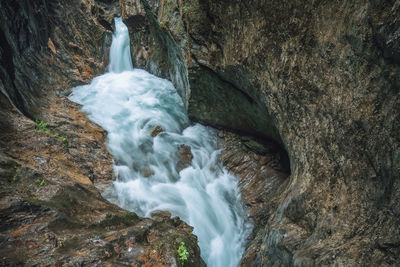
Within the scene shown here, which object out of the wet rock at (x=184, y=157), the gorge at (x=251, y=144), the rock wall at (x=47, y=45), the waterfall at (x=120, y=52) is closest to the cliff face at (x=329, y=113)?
the gorge at (x=251, y=144)

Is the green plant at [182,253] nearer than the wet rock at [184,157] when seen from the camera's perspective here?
Yes

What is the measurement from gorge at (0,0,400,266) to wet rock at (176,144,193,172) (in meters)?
0.11

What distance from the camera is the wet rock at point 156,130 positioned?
27.8ft

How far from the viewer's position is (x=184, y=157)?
7.80 metres

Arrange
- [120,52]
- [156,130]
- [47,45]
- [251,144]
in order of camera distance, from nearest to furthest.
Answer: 1. [251,144]
2. [156,130]
3. [47,45]
4. [120,52]

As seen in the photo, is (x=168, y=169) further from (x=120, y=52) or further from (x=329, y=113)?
(x=120, y=52)

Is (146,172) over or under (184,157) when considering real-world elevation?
under

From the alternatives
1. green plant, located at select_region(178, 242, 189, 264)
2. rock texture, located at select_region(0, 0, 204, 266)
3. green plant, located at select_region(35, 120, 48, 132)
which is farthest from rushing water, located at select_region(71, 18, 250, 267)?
green plant, located at select_region(178, 242, 189, 264)

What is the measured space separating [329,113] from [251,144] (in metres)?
4.31

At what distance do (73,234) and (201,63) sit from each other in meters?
5.50

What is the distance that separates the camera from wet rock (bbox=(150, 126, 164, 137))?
8461 mm

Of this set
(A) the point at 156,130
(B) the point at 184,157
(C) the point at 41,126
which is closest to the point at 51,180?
(C) the point at 41,126

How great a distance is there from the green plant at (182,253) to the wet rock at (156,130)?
539 centimetres

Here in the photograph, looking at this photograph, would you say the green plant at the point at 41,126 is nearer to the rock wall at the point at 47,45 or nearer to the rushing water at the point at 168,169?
the rock wall at the point at 47,45
